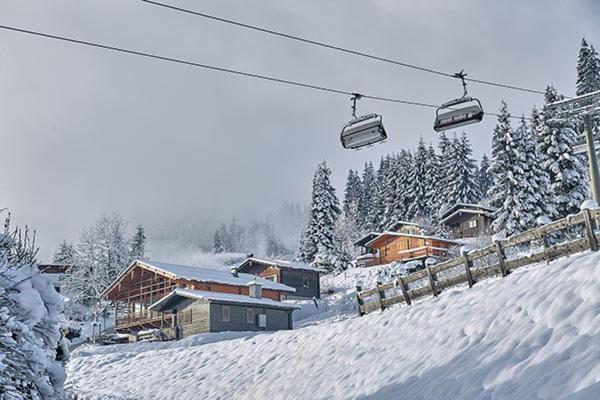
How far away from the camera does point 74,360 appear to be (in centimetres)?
2755

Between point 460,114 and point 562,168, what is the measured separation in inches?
1280

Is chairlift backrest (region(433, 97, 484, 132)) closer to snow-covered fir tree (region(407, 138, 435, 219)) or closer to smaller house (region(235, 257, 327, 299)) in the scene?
smaller house (region(235, 257, 327, 299))

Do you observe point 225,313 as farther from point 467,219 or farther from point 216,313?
point 467,219

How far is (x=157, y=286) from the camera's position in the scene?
161 feet

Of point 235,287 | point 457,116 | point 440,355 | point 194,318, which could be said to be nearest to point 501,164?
point 235,287

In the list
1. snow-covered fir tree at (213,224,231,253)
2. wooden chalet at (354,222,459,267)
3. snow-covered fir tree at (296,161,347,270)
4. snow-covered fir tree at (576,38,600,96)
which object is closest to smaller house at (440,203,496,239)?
wooden chalet at (354,222,459,267)

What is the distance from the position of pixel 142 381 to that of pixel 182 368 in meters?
1.48

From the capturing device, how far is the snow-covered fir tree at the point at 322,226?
6456 cm

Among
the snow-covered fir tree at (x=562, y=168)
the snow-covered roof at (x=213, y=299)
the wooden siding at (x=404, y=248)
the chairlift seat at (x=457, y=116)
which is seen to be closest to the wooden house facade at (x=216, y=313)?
the snow-covered roof at (x=213, y=299)

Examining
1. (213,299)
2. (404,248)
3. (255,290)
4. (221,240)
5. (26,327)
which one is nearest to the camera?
(26,327)

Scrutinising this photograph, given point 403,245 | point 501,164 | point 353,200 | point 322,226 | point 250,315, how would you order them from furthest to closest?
point 353,200, point 322,226, point 403,245, point 501,164, point 250,315

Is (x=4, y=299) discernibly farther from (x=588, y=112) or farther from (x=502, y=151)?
(x=502, y=151)

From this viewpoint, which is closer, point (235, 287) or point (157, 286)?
point (235, 287)

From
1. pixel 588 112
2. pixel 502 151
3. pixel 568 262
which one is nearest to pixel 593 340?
pixel 568 262
